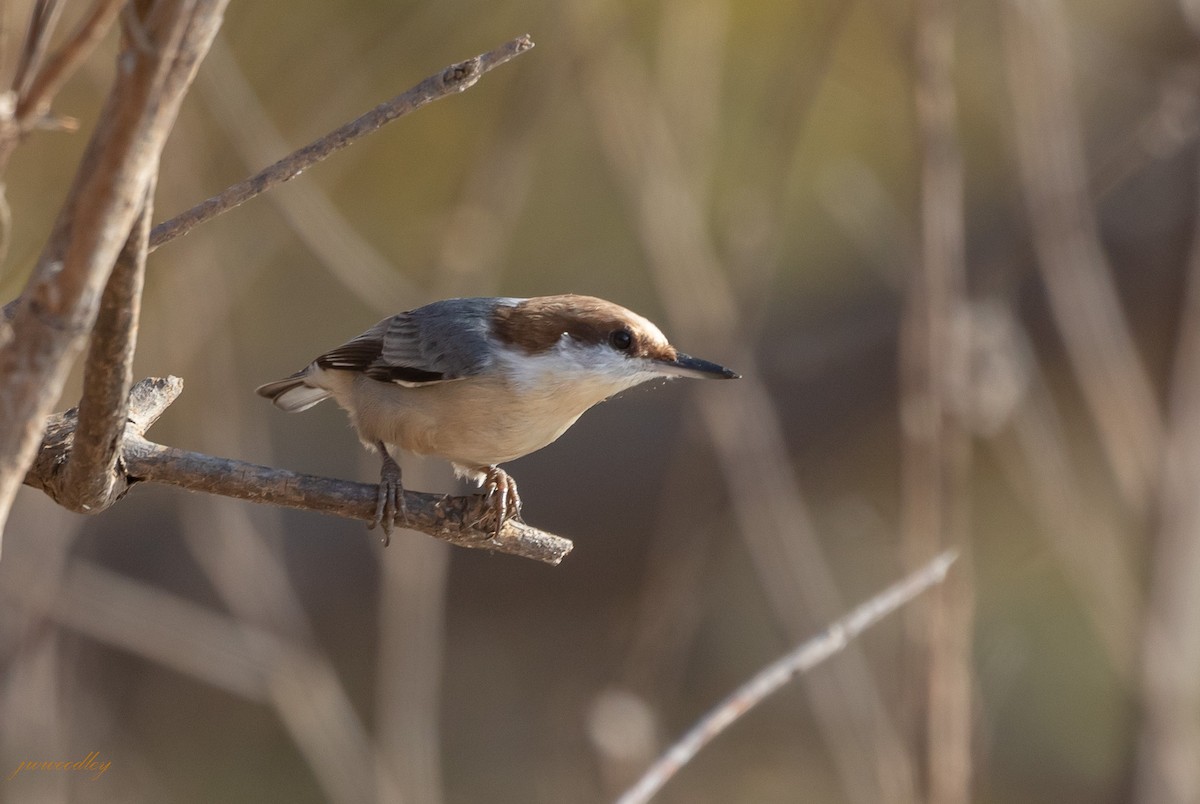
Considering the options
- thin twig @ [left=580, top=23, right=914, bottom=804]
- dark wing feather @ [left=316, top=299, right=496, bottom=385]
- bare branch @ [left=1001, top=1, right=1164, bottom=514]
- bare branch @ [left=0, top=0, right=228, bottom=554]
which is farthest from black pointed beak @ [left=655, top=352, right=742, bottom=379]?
bare branch @ [left=0, top=0, right=228, bottom=554]

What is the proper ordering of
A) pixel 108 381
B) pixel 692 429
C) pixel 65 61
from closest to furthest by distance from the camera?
1. pixel 65 61
2. pixel 108 381
3. pixel 692 429

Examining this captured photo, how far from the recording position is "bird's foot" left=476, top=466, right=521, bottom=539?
191 cm

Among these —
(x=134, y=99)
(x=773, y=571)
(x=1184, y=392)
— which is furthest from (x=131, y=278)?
(x=1184, y=392)

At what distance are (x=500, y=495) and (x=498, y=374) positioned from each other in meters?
0.35

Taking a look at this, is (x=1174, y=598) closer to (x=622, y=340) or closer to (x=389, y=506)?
(x=622, y=340)

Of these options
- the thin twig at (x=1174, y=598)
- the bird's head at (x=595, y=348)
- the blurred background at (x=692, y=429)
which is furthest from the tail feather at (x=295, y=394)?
the thin twig at (x=1174, y=598)

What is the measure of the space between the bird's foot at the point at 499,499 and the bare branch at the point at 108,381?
0.62 meters

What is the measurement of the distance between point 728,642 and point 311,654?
8.29ft

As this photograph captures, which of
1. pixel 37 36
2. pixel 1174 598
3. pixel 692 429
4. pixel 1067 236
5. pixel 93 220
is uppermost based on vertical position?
pixel 37 36

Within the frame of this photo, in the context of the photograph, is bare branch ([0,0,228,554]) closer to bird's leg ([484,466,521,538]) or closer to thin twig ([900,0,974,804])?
bird's leg ([484,466,521,538])

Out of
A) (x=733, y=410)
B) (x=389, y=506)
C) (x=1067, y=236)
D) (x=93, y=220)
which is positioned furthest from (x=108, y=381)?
(x=1067, y=236)

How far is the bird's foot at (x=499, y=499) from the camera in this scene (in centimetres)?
191

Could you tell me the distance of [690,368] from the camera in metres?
2.43

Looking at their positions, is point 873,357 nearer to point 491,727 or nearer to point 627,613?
point 627,613
